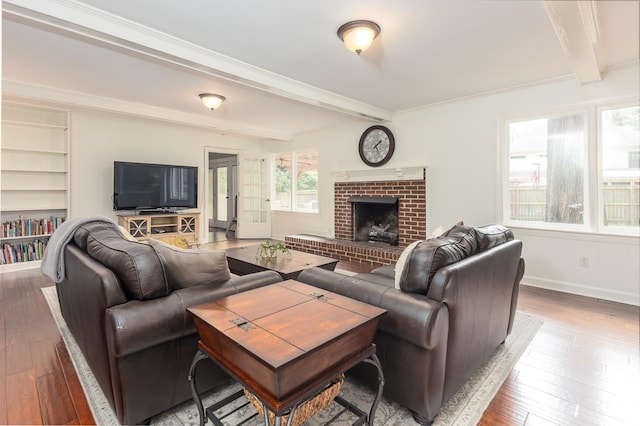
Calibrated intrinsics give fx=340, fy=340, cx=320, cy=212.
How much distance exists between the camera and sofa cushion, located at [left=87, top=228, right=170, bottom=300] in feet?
5.34

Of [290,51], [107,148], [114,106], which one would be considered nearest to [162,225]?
[107,148]

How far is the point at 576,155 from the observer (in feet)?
12.1

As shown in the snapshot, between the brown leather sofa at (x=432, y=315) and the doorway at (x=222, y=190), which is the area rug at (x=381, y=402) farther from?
the doorway at (x=222, y=190)

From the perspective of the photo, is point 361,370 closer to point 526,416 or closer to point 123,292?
point 526,416

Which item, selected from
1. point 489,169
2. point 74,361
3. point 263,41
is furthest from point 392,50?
point 74,361

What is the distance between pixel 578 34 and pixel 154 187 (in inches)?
223

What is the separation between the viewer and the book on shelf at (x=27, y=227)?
172 inches

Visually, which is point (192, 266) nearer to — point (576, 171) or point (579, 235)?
point (579, 235)

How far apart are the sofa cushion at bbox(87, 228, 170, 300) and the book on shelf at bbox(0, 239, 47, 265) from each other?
3.82 meters

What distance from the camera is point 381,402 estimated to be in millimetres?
1839

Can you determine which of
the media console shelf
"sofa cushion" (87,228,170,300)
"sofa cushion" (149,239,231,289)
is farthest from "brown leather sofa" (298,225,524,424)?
the media console shelf

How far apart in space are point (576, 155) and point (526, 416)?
3062 millimetres

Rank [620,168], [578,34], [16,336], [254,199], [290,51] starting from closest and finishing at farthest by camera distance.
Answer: [578,34] → [16,336] → [290,51] → [620,168] → [254,199]

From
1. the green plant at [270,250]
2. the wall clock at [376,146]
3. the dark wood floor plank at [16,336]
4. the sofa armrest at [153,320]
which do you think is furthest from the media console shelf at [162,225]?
the sofa armrest at [153,320]
